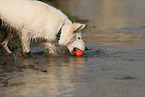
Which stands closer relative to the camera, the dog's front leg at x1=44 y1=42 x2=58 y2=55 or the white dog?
the white dog

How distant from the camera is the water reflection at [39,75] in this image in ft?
23.4

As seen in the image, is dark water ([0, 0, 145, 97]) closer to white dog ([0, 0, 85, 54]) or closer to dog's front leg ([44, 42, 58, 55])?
dog's front leg ([44, 42, 58, 55])

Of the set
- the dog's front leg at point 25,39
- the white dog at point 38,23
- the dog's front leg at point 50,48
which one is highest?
the white dog at point 38,23

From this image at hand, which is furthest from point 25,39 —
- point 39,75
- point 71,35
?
point 39,75

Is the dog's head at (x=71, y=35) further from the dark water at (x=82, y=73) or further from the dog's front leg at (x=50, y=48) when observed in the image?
the dog's front leg at (x=50, y=48)

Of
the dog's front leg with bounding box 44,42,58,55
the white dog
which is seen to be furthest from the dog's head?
the dog's front leg with bounding box 44,42,58,55

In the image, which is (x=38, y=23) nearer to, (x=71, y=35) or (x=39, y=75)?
(x=71, y=35)

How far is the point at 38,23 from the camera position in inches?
404

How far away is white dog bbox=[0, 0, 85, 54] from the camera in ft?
33.8

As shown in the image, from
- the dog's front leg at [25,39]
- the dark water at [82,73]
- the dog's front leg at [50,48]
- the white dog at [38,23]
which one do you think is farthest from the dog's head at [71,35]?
the dog's front leg at [25,39]

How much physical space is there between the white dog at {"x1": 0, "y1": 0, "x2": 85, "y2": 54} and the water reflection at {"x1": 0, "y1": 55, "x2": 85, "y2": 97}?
0.63 m

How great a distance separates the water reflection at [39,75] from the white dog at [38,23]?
635 millimetres

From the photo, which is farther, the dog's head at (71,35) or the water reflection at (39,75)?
the dog's head at (71,35)

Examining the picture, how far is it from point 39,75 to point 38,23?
230 cm
